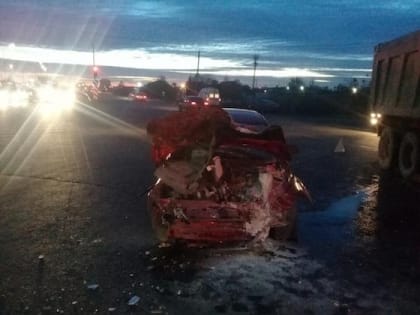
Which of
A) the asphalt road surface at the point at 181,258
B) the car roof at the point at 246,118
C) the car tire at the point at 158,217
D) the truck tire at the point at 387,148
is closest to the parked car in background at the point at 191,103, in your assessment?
the car roof at the point at 246,118

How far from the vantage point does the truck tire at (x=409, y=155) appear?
12711 millimetres

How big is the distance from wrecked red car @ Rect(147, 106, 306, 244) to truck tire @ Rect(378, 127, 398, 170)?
790 cm

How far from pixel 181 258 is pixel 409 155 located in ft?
28.3

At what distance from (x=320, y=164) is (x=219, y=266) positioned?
31.2ft

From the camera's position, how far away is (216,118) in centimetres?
732

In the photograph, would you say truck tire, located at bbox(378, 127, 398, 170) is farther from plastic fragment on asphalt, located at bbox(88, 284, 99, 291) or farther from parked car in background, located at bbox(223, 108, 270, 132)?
plastic fragment on asphalt, located at bbox(88, 284, 99, 291)

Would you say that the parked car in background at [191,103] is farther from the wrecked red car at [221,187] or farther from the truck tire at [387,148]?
the truck tire at [387,148]

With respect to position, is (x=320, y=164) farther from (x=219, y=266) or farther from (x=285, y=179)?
(x=219, y=266)

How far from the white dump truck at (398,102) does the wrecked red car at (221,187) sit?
20.7ft

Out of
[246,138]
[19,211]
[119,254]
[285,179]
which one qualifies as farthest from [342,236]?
[19,211]

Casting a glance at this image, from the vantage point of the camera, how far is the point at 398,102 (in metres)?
13.6

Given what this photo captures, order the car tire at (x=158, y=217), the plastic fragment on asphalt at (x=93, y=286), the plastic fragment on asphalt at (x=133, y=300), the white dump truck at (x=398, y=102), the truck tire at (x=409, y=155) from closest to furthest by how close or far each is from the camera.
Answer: the plastic fragment on asphalt at (x=133, y=300) < the plastic fragment on asphalt at (x=93, y=286) < the car tire at (x=158, y=217) < the white dump truck at (x=398, y=102) < the truck tire at (x=409, y=155)

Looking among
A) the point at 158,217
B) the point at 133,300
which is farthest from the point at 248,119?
the point at 133,300

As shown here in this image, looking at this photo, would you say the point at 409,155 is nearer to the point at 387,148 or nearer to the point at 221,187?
the point at 387,148
